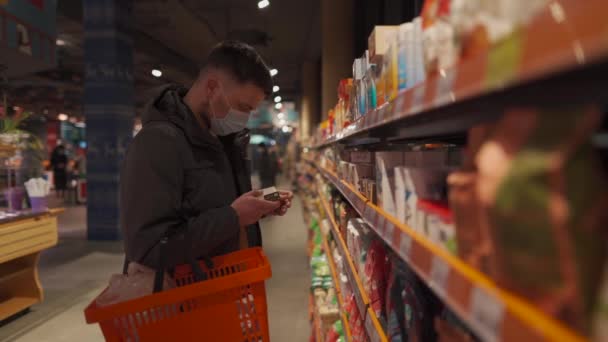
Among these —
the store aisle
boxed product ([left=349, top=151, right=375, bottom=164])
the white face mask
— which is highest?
the white face mask

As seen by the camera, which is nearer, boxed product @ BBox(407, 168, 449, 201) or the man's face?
boxed product @ BBox(407, 168, 449, 201)

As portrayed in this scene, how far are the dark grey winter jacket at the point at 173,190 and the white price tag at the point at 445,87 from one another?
1060 millimetres

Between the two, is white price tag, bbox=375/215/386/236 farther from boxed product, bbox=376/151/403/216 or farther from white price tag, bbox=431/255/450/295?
white price tag, bbox=431/255/450/295

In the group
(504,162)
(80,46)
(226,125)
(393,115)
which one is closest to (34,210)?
(226,125)

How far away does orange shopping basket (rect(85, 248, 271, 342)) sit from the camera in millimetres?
1350

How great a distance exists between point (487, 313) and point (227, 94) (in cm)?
147

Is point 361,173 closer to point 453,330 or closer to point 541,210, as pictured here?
point 453,330

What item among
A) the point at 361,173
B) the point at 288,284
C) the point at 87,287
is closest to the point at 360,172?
the point at 361,173

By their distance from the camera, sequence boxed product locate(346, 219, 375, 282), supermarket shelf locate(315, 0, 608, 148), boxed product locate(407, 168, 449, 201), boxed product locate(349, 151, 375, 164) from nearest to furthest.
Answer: supermarket shelf locate(315, 0, 608, 148) → boxed product locate(407, 168, 449, 201) → boxed product locate(346, 219, 375, 282) → boxed product locate(349, 151, 375, 164)

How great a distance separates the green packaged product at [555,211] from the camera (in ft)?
1.65

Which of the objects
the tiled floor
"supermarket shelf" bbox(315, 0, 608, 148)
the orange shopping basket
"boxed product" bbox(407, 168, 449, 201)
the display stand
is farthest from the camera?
the display stand

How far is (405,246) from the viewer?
100 centimetres

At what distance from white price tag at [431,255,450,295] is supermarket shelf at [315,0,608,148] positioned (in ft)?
0.93

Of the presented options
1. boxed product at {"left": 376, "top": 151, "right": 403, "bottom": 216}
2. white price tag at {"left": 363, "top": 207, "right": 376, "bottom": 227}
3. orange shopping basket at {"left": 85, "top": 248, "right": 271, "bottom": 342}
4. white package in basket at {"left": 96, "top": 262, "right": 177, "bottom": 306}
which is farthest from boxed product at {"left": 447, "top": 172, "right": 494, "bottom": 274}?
white package in basket at {"left": 96, "top": 262, "right": 177, "bottom": 306}
